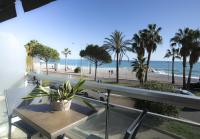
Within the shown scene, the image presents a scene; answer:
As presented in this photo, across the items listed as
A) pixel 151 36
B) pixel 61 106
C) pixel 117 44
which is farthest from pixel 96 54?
pixel 61 106

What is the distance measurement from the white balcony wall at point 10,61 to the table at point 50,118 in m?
2.05

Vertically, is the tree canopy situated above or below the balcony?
above

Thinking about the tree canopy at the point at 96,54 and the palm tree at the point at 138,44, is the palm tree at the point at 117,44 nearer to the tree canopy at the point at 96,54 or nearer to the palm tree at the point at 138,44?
the tree canopy at the point at 96,54

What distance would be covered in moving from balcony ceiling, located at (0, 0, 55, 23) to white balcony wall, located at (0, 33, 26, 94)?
187 centimetres

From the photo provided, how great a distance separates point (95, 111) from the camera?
1590 millimetres

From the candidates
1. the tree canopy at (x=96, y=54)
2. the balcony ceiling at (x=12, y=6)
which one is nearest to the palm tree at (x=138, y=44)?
the tree canopy at (x=96, y=54)

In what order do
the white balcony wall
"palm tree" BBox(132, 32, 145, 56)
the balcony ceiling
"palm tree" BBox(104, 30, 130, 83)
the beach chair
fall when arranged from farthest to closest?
1. "palm tree" BBox(104, 30, 130, 83)
2. "palm tree" BBox(132, 32, 145, 56)
3. the white balcony wall
4. the beach chair
5. the balcony ceiling

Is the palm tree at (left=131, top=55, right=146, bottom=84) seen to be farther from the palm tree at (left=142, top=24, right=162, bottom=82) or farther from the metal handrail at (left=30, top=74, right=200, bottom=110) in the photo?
the metal handrail at (left=30, top=74, right=200, bottom=110)

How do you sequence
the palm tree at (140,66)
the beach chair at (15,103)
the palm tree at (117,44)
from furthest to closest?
1. the palm tree at (117,44)
2. the palm tree at (140,66)
3. the beach chair at (15,103)

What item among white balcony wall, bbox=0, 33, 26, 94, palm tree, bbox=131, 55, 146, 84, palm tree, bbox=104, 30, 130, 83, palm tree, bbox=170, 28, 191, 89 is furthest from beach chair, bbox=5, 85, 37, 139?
palm tree, bbox=104, 30, 130, 83

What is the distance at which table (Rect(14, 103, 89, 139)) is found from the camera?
123 centimetres

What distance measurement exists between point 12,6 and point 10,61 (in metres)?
2.32

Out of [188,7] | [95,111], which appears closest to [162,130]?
[95,111]

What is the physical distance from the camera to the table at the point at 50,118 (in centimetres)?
123
